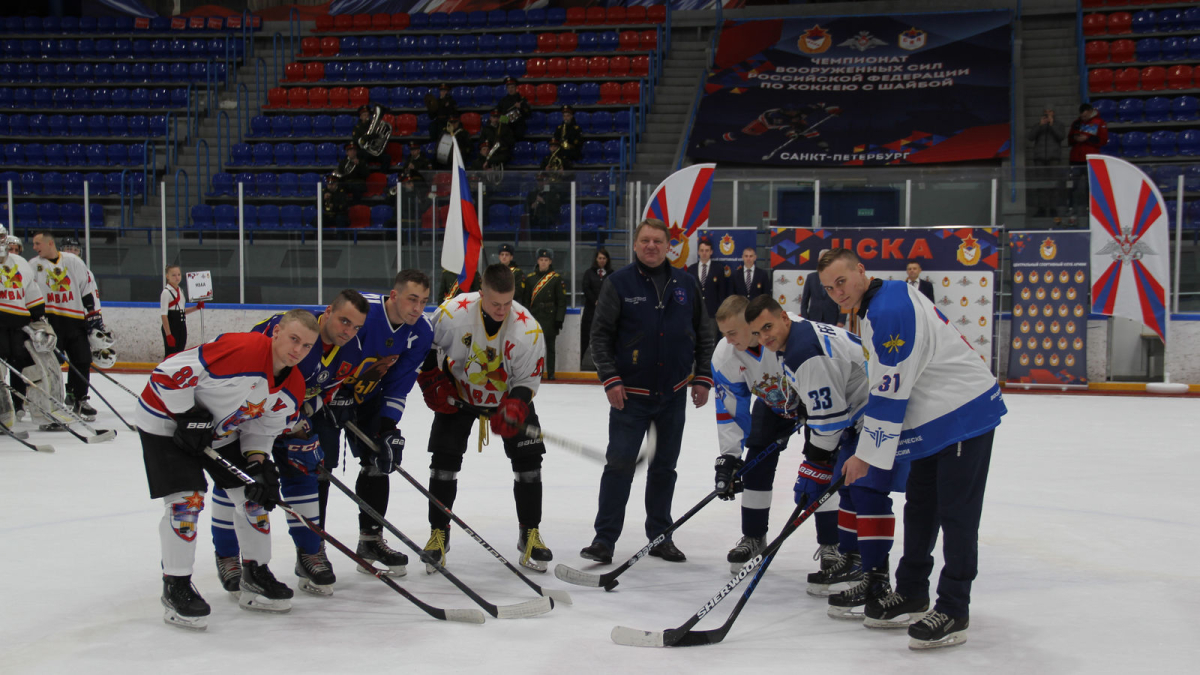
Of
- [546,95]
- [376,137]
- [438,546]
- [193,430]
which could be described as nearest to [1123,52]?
[546,95]

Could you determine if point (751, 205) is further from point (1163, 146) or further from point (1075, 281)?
point (1163, 146)

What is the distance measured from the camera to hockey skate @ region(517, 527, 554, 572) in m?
3.98

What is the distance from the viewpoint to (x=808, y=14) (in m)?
16.4

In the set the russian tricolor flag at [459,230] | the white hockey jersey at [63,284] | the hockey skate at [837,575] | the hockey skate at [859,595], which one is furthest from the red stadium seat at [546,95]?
the hockey skate at [859,595]

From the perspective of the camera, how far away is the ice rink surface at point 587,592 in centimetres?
303

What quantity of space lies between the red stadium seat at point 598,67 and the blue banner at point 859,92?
65.2 inches

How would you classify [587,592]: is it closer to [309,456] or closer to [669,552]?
[669,552]

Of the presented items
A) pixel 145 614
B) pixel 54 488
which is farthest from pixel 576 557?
pixel 54 488

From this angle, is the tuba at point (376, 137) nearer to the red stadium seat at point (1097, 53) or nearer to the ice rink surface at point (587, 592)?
the ice rink surface at point (587, 592)

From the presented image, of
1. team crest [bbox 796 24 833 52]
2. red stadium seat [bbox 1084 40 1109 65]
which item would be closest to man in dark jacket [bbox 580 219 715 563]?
team crest [bbox 796 24 833 52]

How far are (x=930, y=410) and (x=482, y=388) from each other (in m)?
1.76

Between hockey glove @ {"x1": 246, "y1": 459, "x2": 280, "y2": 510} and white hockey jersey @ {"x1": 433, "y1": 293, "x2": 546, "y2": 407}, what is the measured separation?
2.93ft

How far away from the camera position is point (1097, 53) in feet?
48.4

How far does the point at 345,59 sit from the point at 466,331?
14.1m
